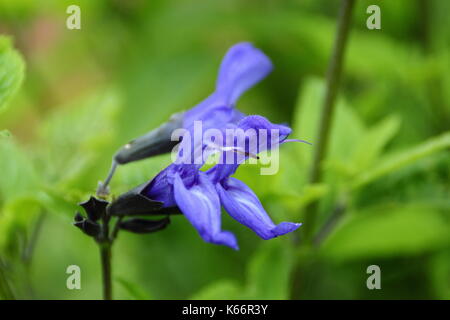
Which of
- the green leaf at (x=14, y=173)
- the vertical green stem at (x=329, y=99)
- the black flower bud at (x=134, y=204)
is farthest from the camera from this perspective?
the green leaf at (x=14, y=173)

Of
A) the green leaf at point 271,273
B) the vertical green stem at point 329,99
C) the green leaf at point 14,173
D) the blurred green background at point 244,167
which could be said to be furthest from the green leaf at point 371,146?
the green leaf at point 14,173

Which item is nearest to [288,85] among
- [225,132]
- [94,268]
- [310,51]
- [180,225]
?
[310,51]

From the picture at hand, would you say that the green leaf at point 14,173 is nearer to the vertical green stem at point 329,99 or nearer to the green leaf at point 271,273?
the green leaf at point 271,273

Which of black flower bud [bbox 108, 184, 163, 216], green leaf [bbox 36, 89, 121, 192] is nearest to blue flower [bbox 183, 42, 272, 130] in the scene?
black flower bud [bbox 108, 184, 163, 216]

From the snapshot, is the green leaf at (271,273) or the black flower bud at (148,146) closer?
the black flower bud at (148,146)

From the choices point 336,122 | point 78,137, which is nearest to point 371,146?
point 336,122

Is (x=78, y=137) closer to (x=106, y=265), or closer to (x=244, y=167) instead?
(x=244, y=167)

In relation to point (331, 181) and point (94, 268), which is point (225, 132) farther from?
point (94, 268)
